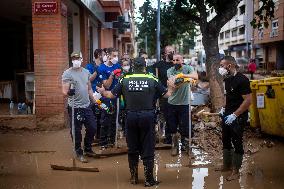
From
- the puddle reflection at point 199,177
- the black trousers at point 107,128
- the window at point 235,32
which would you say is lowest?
the puddle reflection at point 199,177

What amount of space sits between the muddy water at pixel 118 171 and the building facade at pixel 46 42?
69.4 inches

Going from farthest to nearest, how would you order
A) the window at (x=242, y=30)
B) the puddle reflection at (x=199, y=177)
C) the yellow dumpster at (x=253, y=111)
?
the window at (x=242, y=30) → the yellow dumpster at (x=253, y=111) → the puddle reflection at (x=199, y=177)

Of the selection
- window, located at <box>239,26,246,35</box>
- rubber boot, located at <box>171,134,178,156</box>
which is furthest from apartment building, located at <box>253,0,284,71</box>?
rubber boot, located at <box>171,134,178,156</box>

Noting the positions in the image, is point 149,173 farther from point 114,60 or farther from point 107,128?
point 114,60

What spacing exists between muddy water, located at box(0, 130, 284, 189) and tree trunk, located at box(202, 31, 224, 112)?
391 centimetres

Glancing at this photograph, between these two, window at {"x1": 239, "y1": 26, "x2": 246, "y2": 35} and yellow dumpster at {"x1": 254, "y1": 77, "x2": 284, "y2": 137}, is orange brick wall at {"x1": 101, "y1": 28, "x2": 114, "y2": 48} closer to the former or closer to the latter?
yellow dumpster at {"x1": 254, "y1": 77, "x2": 284, "y2": 137}

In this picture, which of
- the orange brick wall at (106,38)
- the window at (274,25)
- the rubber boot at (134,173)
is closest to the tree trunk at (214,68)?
the rubber boot at (134,173)

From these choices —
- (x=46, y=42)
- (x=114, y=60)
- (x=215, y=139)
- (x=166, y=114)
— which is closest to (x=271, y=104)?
(x=215, y=139)

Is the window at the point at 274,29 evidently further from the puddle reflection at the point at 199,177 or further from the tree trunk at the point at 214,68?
the puddle reflection at the point at 199,177

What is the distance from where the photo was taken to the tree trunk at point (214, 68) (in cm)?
1211

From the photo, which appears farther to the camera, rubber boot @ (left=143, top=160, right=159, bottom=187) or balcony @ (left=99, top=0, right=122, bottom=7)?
balcony @ (left=99, top=0, right=122, bottom=7)

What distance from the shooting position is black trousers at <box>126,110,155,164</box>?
18.6 ft

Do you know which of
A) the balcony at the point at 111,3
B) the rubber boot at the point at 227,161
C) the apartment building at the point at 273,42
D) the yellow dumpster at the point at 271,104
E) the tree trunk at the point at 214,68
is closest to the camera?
the rubber boot at the point at 227,161

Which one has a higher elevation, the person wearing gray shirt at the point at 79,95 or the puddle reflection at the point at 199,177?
the person wearing gray shirt at the point at 79,95
